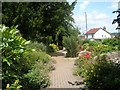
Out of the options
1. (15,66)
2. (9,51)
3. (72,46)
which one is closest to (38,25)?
(72,46)

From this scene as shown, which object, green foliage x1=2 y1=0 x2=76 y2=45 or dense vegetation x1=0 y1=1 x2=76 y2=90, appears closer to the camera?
dense vegetation x1=0 y1=1 x2=76 y2=90

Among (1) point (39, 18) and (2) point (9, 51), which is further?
(1) point (39, 18)

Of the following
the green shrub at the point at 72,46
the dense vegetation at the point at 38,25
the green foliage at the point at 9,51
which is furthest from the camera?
the green shrub at the point at 72,46

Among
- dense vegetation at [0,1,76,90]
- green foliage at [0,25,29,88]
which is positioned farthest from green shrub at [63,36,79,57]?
green foliage at [0,25,29,88]

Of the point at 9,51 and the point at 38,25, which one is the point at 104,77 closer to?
Answer: the point at 9,51

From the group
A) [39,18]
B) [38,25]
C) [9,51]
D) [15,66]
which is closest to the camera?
[9,51]

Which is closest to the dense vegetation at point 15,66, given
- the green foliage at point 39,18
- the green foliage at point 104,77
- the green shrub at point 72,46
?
the green foliage at point 104,77

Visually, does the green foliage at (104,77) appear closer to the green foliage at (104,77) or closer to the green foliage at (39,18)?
the green foliage at (104,77)

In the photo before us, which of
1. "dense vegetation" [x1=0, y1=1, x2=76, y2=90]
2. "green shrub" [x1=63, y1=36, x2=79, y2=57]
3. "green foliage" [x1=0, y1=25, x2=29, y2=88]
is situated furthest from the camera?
"green shrub" [x1=63, y1=36, x2=79, y2=57]

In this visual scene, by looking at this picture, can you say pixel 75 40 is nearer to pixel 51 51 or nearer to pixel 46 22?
pixel 46 22

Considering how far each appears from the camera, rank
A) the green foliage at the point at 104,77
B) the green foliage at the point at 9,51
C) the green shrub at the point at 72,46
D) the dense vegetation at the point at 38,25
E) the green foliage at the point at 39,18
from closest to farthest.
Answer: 1. the green foliage at the point at 104,77
2. the green foliage at the point at 9,51
3. the dense vegetation at the point at 38,25
4. the green foliage at the point at 39,18
5. the green shrub at the point at 72,46

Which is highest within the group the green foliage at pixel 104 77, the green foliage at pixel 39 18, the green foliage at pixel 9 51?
the green foliage at pixel 39 18

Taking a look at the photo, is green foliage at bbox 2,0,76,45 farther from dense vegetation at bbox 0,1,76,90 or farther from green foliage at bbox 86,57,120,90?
green foliage at bbox 86,57,120,90

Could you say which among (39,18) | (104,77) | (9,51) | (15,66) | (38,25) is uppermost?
(39,18)
